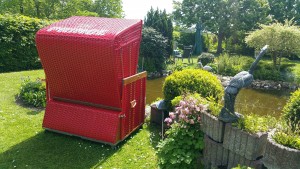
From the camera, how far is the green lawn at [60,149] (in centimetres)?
455

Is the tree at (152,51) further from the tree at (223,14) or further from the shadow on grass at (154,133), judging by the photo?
the tree at (223,14)

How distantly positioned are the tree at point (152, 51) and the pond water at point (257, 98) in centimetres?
123

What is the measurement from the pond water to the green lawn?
425 centimetres

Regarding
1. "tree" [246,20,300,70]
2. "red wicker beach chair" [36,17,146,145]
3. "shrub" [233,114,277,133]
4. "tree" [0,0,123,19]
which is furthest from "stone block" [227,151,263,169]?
"tree" [0,0,123,19]

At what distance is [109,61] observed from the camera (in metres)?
4.61

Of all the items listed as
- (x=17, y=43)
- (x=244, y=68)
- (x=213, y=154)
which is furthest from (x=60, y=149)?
(x=244, y=68)

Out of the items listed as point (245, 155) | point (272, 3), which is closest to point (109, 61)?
point (245, 155)

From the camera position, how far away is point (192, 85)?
554cm

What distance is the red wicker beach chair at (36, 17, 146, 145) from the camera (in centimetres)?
469

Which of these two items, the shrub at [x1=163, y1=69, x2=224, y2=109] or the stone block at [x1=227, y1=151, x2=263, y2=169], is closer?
the stone block at [x1=227, y1=151, x2=263, y2=169]

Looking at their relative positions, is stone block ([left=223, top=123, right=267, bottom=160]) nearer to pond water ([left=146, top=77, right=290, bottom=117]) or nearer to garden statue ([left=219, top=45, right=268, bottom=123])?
garden statue ([left=219, top=45, right=268, bottom=123])

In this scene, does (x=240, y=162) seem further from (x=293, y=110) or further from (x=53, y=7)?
(x=53, y=7)

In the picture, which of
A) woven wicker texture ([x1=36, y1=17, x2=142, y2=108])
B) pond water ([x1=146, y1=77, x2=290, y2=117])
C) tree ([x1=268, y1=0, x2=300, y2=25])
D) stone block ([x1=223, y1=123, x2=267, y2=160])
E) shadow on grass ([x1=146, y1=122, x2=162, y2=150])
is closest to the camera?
stone block ([x1=223, y1=123, x2=267, y2=160])

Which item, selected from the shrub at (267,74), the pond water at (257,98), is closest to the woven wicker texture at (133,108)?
the pond water at (257,98)
